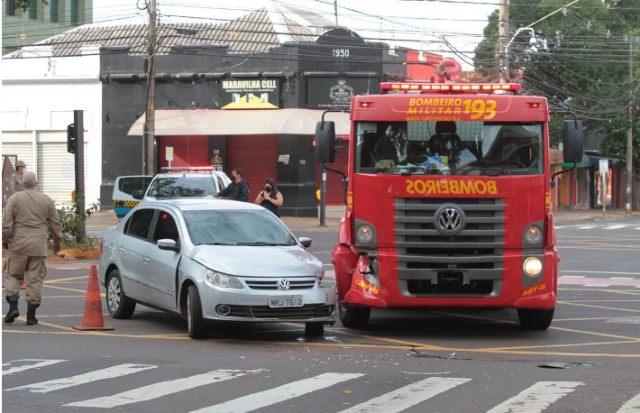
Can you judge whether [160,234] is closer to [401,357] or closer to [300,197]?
[401,357]

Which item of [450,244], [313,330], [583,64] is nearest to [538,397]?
[450,244]

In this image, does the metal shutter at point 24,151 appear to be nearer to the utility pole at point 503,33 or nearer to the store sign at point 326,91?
the store sign at point 326,91

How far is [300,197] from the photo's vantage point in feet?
128

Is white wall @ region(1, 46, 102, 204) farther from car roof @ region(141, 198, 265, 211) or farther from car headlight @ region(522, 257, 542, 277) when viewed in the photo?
car headlight @ region(522, 257, 542, 277)

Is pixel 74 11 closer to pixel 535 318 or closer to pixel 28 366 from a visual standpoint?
pixel 535 318

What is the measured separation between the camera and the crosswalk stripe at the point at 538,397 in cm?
715

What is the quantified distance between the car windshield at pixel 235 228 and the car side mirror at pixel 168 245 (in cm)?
22

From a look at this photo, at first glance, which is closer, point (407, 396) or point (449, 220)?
point (407, 396)

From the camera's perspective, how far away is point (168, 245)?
11.2 m

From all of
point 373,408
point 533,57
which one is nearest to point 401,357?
point 373,408

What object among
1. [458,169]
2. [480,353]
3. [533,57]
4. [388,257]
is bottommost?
[480,353]

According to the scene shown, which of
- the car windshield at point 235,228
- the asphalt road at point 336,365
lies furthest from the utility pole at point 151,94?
the car windshield at point 235,228

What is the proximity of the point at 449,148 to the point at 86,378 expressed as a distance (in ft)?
16.3

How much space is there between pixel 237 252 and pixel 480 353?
299 cm
